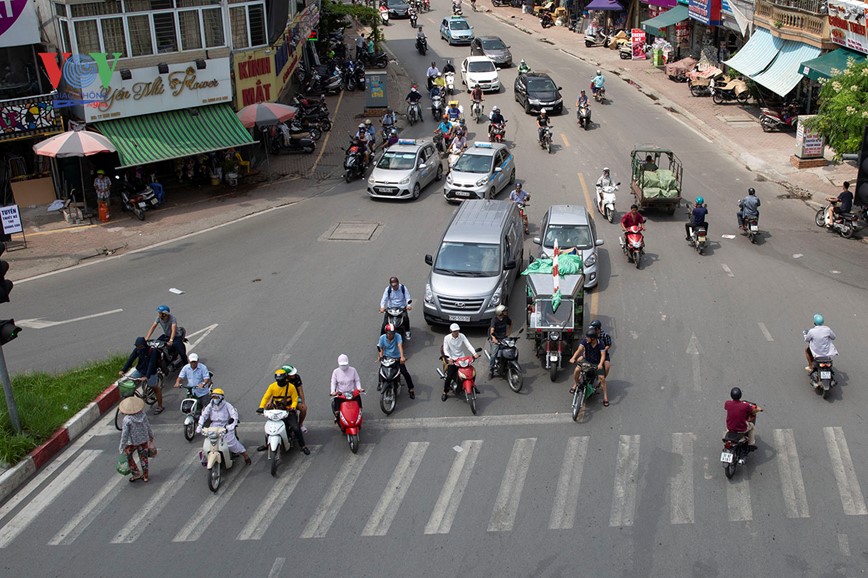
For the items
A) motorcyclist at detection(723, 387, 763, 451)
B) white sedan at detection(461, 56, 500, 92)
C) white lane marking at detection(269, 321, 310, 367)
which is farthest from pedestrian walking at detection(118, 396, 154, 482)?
white sedan at detection(461, 56, 500, 92)

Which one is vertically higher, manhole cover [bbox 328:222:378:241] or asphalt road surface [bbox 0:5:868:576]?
asphalt road surface [bbox 0:5:868:576]

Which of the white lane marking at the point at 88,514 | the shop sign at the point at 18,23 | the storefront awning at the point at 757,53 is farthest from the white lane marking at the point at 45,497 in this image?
the storefront awning at the point at 757,53

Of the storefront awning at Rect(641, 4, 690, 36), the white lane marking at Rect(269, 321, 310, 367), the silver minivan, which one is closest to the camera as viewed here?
the white lane marking at Rect(269, 321, 310, 367)

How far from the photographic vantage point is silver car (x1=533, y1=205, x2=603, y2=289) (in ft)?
69.7

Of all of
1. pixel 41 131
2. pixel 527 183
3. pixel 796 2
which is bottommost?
pixel 527 183

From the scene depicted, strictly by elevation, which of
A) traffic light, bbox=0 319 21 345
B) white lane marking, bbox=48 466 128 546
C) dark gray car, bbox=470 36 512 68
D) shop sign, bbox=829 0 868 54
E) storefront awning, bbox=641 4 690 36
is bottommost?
white lane marking, bbox=48 466 128 546

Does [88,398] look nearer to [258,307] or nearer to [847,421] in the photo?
[258,307]

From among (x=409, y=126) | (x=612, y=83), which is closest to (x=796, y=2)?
(x=612, y=83)

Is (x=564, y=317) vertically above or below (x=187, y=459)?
above

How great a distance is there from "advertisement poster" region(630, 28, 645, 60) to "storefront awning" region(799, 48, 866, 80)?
813 inches

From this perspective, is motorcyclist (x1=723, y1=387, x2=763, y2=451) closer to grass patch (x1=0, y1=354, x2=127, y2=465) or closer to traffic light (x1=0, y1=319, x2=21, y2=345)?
traffic light (x1=0, y1=319, x2=21, y2=345)

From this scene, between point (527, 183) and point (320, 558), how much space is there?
2072cm

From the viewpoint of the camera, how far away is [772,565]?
11383 mm

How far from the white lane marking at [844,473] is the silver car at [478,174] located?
604 inches
